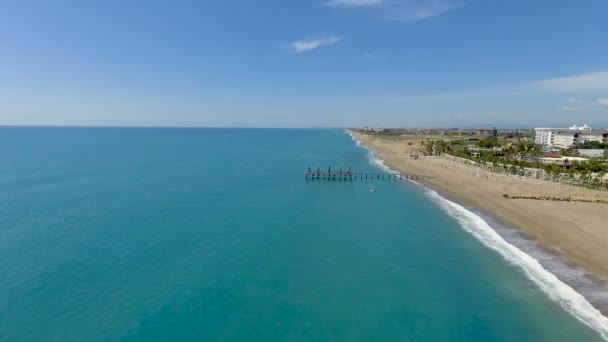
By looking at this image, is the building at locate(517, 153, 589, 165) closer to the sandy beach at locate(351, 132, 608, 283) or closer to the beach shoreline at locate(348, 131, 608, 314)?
the sandy beach at locate(351, 132, 608, 283)

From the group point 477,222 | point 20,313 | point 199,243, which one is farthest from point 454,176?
point 20,313

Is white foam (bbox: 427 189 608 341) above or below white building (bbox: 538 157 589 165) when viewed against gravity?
below

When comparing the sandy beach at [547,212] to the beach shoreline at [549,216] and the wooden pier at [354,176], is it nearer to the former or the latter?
the beach shoreline at [549,216]

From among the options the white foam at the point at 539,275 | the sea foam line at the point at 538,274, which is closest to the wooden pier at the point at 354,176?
the sea foam line at the point at 538,274

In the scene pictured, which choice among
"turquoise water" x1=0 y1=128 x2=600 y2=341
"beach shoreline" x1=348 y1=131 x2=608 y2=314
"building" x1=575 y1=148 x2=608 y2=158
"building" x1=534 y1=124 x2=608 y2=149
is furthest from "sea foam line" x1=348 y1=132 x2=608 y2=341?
"building" x1=534 y1=124 x2=608 y2=149

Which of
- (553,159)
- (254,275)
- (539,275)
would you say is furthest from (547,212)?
(553,159)
